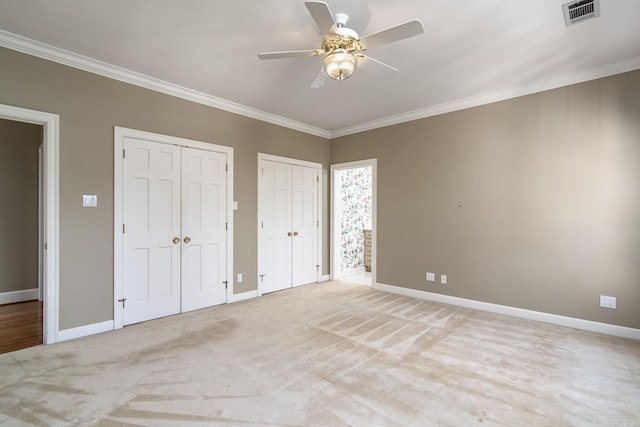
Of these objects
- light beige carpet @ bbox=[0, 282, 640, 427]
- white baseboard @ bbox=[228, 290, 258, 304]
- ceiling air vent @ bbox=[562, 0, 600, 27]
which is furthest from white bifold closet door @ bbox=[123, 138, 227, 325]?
ceiling air vent @ bbox=[562, 0, 600, 27]

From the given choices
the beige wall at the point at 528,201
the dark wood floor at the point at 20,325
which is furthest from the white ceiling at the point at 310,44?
the dark wood floor at the point at 20,325

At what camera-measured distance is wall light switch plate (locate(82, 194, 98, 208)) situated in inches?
119

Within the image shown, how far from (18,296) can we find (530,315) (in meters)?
6.97

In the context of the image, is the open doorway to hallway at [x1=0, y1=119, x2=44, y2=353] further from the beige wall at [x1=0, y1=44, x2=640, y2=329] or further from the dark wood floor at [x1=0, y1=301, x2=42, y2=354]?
the beige wall at [x1=0, y1=44, x2=640, y2=329]

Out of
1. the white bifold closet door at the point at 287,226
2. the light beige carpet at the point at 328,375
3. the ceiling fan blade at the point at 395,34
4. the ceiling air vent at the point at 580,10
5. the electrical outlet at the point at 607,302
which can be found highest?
the ceiling air vent at the point at 580,10

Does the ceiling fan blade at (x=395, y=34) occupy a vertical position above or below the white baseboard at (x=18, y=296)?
above

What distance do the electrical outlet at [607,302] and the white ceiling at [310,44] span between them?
2367 mm

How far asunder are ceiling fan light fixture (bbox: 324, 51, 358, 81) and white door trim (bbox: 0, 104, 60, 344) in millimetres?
2714

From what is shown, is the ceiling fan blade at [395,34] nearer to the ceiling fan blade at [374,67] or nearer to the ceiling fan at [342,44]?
the ceiling fan at [342,44]

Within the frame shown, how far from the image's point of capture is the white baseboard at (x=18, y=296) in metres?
4.16

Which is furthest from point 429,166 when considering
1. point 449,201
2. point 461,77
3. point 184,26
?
point 184,26

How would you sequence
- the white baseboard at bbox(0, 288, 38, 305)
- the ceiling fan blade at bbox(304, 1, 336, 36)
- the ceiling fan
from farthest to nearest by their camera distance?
the white baseboard at bbox(0, 288, 38, 305)
the ceiling fan
the ceiling fan blade at bbox(304, 1, 336, 36)

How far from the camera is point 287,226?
4.98 m

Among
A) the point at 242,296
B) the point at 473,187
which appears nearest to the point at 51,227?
the point at 242,296
